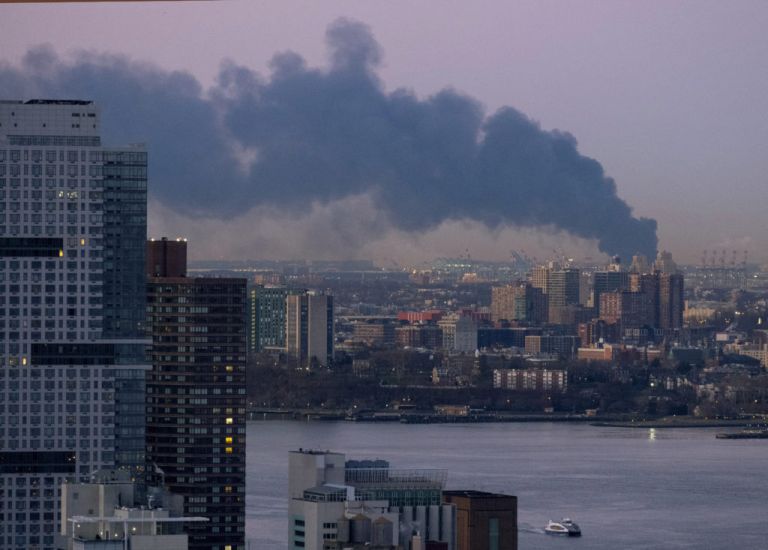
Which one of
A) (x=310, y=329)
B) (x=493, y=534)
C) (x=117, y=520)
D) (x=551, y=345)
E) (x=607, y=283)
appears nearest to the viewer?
(x=117, y=520)

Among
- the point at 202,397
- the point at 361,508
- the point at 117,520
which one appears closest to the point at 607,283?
the point at 202,397

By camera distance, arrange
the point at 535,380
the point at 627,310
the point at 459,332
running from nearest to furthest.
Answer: the point at 535,380 < the point at 627,310 < the point at 459,332

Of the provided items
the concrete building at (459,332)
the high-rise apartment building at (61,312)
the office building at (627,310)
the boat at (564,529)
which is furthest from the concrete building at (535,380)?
the high-rise apartment building at (61,312)

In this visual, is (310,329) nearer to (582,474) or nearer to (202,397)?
(582,474)

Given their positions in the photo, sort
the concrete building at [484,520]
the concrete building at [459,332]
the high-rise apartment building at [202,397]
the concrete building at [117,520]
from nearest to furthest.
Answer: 1. the concrete building at [117,520]
2. the concrete building at [484,520]
3. the high-rise apartment building at [202,397]
4. the concrete building at [459,332]

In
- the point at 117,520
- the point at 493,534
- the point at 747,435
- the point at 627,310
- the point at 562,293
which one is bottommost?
the point at 747,435

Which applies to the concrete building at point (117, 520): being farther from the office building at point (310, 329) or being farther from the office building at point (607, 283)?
the office building at point (310, 329)

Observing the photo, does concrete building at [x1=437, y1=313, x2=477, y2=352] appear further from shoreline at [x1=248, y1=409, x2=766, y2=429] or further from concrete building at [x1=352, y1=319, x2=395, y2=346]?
shoreline at [x1=248, y1=409, x2=766, y2=429]
